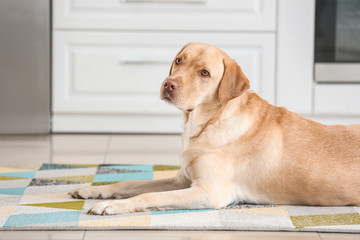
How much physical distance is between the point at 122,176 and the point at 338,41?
71.3 inches

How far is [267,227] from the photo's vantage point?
6.34 feet

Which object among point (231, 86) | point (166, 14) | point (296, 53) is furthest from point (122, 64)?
point (231, 86)

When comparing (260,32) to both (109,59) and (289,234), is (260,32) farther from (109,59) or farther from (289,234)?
(289,234)

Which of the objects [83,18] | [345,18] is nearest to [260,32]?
[345,18]

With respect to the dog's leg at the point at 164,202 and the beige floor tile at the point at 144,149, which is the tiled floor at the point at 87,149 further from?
the dog's leg at the point at 164,202

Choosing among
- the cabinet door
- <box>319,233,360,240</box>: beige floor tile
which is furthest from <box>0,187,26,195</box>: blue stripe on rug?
the cabinet door

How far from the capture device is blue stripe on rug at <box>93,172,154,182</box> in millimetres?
2633

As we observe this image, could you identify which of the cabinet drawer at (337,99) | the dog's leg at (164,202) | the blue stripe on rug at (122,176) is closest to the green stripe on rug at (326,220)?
A: the dog's leg at (164,202)

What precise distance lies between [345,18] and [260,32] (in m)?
0.52

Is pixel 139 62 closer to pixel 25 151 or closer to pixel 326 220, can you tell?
pixel 25 151

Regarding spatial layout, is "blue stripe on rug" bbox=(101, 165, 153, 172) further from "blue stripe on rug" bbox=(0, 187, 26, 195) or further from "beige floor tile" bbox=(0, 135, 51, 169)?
"blue stripe on rug" bbox=(0, 187, 26, 195)

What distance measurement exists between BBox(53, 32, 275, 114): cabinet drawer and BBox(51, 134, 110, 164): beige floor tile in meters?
0.18

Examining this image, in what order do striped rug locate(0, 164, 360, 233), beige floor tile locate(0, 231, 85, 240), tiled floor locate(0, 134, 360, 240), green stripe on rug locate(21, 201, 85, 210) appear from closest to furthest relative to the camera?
beige floor tile locate(0, 231, 85, 240) < striped rug locate(0, 164, 360, 233) < green stripe on rug locate(21, 201, 85, 210) < tiled floor locate(0, 134, 360, 240)

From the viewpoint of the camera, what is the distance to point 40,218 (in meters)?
1.97
